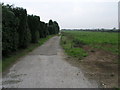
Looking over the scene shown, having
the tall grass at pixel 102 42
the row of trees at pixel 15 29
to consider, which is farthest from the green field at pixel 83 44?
the row of trees at pixel 15 29

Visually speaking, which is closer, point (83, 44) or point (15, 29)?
point (15, 29)

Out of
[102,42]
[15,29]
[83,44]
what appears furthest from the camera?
[102,42]

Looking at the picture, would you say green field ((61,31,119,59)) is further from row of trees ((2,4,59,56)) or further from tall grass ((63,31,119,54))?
row of trees ((2,4,59,56))

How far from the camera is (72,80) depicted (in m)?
5.73

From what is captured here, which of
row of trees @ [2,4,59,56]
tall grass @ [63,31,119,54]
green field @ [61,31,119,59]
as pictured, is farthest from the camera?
tall grass @ [63,31,119,54]

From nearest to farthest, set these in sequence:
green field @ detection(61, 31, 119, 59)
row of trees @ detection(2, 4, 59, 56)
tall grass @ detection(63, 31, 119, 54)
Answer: row of trees @ detection(2, 4, 59, 56)
green field @ detection(61, 31, 119, 59)
tall grass @ detection(63, 31, 119, 54)

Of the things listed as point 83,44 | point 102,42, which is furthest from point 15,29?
point 102,42

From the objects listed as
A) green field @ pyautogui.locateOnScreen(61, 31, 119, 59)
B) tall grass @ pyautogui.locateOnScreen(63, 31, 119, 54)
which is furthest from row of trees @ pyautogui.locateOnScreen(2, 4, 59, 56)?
tall grass @ pyautogui.locateOnScreen(63, 31, 119, 54)

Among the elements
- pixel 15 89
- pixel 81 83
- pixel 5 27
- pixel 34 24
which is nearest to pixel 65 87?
pixel 81 83

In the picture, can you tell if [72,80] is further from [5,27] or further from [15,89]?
[5,27]

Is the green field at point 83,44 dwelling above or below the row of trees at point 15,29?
below

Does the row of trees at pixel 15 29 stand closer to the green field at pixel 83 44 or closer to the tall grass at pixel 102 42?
the green field at pixel 83 44

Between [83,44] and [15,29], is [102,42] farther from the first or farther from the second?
[15,29]

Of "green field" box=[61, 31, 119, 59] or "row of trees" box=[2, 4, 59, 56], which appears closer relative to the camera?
"row of trees" box=[2, 4, 59, 56]
